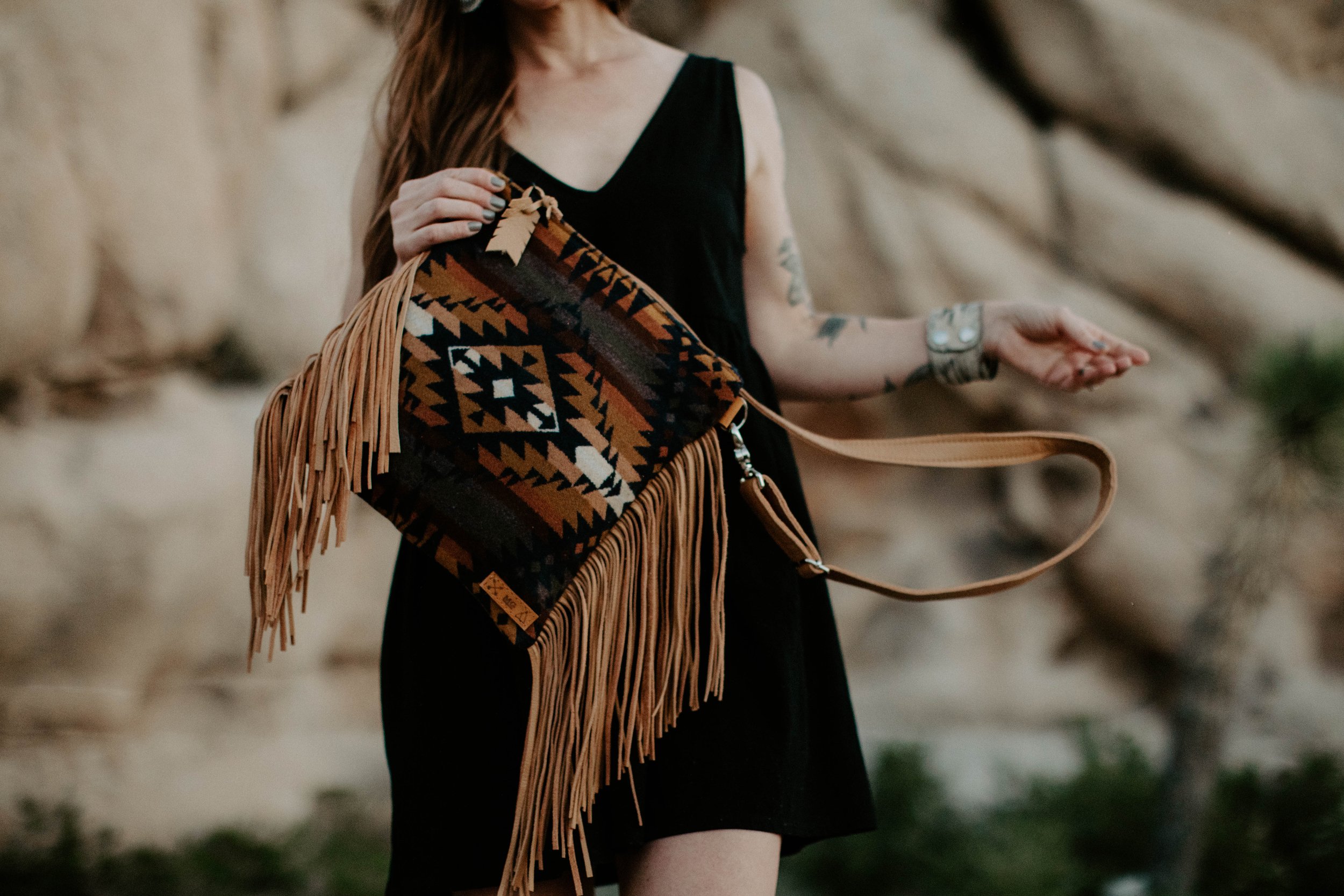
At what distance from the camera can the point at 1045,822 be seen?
116 inches

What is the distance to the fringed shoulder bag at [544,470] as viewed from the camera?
987 millimetres

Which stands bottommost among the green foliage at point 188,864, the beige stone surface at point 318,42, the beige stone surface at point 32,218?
the green foliage at point 188,864

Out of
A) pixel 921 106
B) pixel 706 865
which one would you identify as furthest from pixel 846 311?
pixel 706 865

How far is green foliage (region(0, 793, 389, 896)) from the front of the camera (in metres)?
2.44

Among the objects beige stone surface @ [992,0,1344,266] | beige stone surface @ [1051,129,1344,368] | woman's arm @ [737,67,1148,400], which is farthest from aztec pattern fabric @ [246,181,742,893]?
beige stone surface @ [992,0,1344,266]

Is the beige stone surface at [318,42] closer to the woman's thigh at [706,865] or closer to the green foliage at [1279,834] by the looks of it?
the woman's thigh at [706,865]

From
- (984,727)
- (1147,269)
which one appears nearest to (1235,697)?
(984,727)

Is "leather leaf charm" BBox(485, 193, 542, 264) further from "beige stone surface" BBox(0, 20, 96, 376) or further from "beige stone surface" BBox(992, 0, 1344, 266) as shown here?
"beige stone surface" BBox(992, 0, 1344, 266)

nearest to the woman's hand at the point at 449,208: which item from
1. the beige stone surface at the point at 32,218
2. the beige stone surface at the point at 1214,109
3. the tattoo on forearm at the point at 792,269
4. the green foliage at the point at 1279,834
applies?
the tattoo on forearm at the point at 792,269

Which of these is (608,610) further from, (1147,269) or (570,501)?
(1147,269)

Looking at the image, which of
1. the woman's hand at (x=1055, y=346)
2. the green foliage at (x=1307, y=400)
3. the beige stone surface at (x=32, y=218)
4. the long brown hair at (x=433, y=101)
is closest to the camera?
the woman's hand at (x=1055, y=346)

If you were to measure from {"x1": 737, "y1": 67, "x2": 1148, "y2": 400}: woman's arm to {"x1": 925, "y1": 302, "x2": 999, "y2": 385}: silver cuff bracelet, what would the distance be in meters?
0.01

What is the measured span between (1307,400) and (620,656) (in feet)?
→ 7.90

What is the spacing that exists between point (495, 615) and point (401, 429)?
7.7 inches
